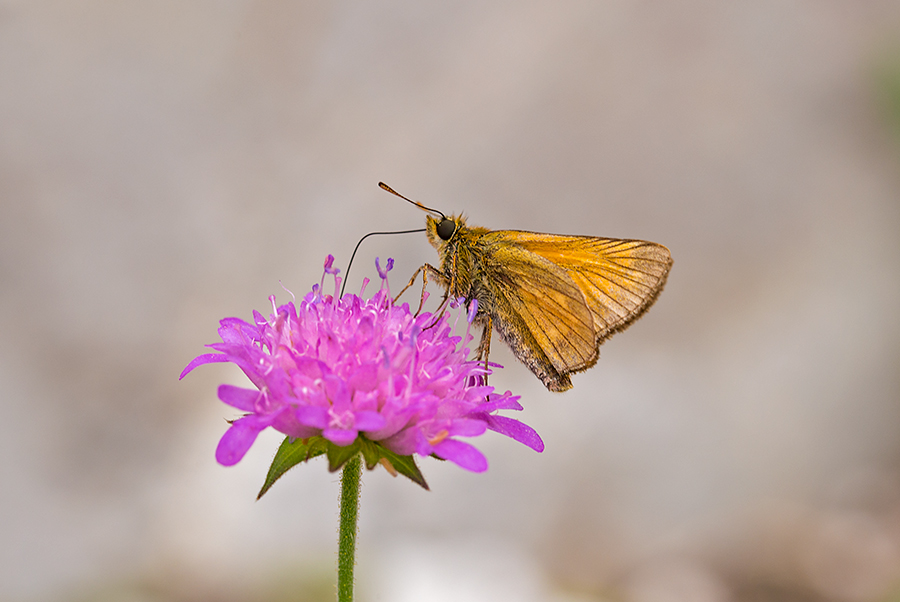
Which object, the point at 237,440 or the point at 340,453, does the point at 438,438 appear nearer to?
the point at 340,453

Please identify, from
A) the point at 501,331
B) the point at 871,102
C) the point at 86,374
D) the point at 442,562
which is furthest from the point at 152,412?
the point at 871,102

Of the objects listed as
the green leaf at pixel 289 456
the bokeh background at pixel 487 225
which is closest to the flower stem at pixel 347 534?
the green leaf at pixel 289 456

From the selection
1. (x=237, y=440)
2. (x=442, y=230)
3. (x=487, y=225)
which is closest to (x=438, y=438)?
(x=237, y=440)

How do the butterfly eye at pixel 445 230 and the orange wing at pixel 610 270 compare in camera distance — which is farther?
the butterfly eye at pixel 445 230

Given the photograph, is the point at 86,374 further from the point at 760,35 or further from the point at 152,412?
the point at 760,35

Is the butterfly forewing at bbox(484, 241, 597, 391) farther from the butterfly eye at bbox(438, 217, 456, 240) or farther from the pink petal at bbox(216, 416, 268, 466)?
the pink petal at bbox(216, 416, 268, 466)

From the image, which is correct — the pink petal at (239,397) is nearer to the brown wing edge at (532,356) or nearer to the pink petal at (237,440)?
→ the pink petal at (237,440)
